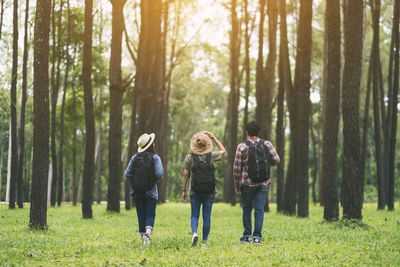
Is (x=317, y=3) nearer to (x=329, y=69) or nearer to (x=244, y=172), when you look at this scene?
(x=329, y=69)

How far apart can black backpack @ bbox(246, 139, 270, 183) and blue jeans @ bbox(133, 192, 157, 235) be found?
6.27 feet

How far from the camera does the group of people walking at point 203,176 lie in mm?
8953

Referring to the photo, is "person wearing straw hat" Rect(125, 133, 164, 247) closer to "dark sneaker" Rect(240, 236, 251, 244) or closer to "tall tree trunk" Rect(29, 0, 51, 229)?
"dark sneaker" Rect(240, 236, 251, 244)

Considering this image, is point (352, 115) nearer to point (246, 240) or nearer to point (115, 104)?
point (246, 240)

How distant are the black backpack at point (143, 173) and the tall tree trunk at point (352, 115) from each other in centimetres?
638

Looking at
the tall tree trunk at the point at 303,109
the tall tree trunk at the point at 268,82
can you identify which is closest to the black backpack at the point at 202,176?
the tall tree trunk at the point at 303,109

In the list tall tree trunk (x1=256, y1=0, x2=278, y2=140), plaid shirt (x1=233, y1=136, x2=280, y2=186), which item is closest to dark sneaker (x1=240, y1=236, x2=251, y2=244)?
plaid shirt (x1=233, y1=136, x2=280, y2=186)

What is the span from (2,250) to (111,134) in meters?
11.4

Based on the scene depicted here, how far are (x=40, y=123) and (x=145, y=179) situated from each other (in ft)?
12.4

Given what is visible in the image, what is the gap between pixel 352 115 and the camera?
13.3m

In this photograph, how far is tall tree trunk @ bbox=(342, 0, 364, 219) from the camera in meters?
13.3

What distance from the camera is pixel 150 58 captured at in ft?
66.9

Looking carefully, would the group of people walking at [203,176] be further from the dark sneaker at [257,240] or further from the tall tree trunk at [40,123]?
the tall tree trunk at [40,123]

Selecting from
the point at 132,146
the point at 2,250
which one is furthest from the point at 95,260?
the point at 132,146
